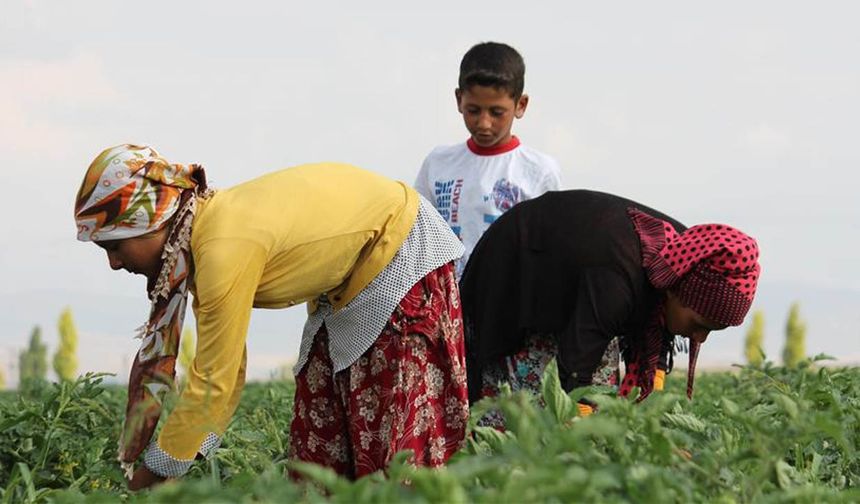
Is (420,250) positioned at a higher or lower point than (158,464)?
higher

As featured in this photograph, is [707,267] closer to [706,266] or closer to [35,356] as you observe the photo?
[706,266]

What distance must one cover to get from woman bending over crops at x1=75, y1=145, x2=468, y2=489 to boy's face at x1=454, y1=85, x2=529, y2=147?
140 cm

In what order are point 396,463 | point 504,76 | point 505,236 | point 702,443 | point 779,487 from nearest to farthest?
point 396,463 < point 779,487 < point 702,443 < point 505,236 < point 504,76

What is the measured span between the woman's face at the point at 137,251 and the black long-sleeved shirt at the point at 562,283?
4.18ft

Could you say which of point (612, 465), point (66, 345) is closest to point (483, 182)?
point (612, 465)

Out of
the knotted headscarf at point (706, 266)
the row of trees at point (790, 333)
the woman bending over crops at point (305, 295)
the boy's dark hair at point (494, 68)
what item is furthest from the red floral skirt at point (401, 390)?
the row of trees at point (790, 333)

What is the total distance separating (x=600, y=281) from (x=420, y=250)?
0.59 meters

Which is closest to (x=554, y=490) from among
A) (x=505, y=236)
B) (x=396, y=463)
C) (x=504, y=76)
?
(x=396, y=463)

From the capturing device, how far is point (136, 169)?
3342mm

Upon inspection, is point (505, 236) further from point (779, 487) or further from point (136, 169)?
point (779, 487)

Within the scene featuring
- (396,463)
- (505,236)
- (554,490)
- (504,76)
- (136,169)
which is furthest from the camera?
(504,76)

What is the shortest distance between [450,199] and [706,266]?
1.70 m

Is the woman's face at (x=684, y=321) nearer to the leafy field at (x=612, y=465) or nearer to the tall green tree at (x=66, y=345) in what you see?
the leafy field at (x=612, y=465)

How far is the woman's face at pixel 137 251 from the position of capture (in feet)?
11.2
